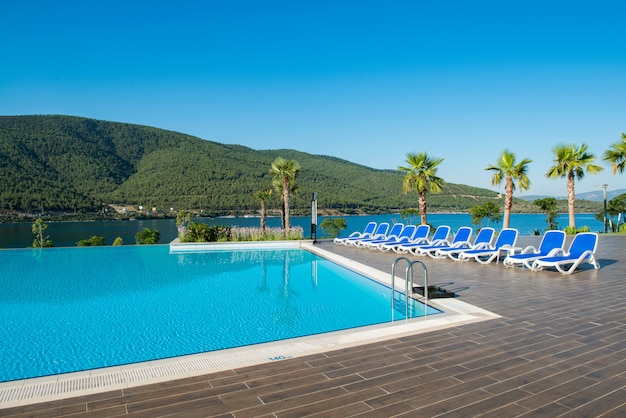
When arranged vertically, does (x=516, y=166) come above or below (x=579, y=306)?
above

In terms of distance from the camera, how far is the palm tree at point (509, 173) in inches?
669

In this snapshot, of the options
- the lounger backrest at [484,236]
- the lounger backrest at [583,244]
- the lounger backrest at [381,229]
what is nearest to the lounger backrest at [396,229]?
the lounger backrest at [381,229]

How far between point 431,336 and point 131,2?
1813 cm

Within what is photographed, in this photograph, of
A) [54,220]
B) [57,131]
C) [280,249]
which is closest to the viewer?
[280,249]

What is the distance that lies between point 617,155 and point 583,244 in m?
12.0

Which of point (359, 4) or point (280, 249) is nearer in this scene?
point (280, 249)

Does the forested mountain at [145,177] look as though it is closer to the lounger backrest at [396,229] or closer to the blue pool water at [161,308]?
the lounger backrest at [396,229]

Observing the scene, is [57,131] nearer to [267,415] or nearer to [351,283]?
[351,283]

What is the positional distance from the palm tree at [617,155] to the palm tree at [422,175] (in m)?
7.25

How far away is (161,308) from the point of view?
6504 millimetres

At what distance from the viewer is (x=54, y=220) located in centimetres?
4353

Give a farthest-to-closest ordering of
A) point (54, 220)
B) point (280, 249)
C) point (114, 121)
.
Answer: point (114, 121) < point (54, 220) < point (280, 249)

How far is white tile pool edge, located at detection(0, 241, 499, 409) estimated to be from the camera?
8.97 ft

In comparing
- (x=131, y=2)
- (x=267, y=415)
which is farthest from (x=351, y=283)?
(x=131, y=2)
